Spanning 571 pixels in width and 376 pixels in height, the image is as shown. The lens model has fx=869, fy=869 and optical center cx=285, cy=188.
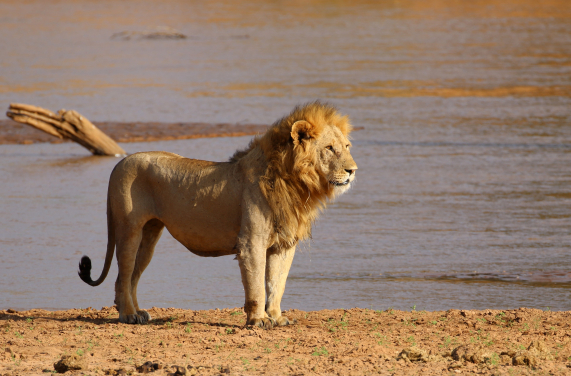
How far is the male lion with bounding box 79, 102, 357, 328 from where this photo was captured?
6488 mm

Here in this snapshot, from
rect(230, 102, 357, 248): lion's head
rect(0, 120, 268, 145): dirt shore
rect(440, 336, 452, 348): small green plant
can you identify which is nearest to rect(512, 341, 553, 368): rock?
rect(440, 336, 452, 348): small green plant

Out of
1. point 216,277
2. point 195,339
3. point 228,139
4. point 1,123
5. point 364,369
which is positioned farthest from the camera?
point 1,123

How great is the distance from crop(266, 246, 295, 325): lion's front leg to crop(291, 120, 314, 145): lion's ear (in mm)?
896

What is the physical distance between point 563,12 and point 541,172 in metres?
40.8

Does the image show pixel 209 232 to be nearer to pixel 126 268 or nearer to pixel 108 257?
pixel 126 268

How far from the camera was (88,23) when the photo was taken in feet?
160

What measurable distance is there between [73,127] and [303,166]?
992cm

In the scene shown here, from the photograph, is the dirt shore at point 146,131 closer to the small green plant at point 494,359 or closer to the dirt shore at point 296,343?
the dirt shore at point 296,343

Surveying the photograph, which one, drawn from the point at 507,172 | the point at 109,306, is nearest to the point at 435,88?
the point at 507,172

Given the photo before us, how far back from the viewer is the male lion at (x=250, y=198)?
6488mm

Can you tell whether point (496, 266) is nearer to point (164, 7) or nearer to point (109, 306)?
point (109, 306)

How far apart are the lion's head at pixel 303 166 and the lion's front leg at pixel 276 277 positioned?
0.41ft

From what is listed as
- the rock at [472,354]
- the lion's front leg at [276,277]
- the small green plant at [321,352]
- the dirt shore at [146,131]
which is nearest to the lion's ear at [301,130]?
the lion's front leg at [276,277]

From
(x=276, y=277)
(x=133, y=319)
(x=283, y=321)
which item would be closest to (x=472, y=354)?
(x=283, y=321)
